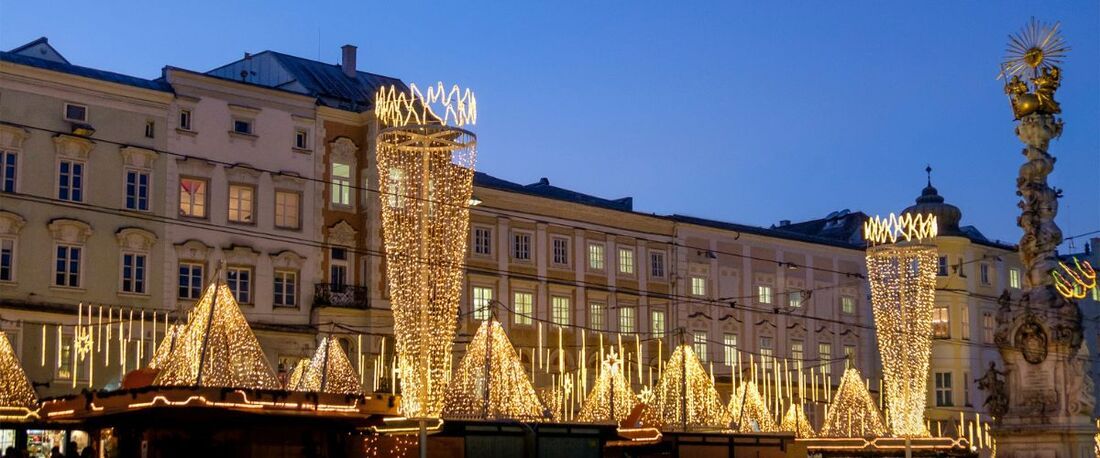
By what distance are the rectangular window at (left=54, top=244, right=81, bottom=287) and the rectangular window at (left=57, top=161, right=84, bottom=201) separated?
1.68 meters

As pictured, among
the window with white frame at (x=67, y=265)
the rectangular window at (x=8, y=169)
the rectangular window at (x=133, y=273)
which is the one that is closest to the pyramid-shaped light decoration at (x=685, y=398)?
the rectangular window at (x=133, y=273)

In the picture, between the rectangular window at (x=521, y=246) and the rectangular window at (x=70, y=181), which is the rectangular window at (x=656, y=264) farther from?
the rectangular window at (x=70, y=181)

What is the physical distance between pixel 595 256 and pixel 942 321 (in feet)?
71.7

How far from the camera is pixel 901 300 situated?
5238cm

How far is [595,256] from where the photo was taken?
213ft

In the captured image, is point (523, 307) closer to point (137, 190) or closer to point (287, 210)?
point (287, 210)

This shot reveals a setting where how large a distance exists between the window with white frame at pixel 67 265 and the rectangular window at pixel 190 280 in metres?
3.58

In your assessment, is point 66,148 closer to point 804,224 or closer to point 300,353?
point 300,353

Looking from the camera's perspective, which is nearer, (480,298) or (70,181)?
(70,181)

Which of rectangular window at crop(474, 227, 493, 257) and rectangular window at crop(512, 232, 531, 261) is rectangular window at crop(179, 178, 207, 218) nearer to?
rectangular window at crop(474, 227, 493, 257)

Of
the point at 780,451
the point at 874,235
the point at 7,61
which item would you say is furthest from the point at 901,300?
the point at 7,61

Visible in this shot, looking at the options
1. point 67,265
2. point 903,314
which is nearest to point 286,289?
point 67,265

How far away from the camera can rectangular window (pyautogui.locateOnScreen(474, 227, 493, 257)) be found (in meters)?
59.9

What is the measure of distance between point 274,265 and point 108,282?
611 cm
